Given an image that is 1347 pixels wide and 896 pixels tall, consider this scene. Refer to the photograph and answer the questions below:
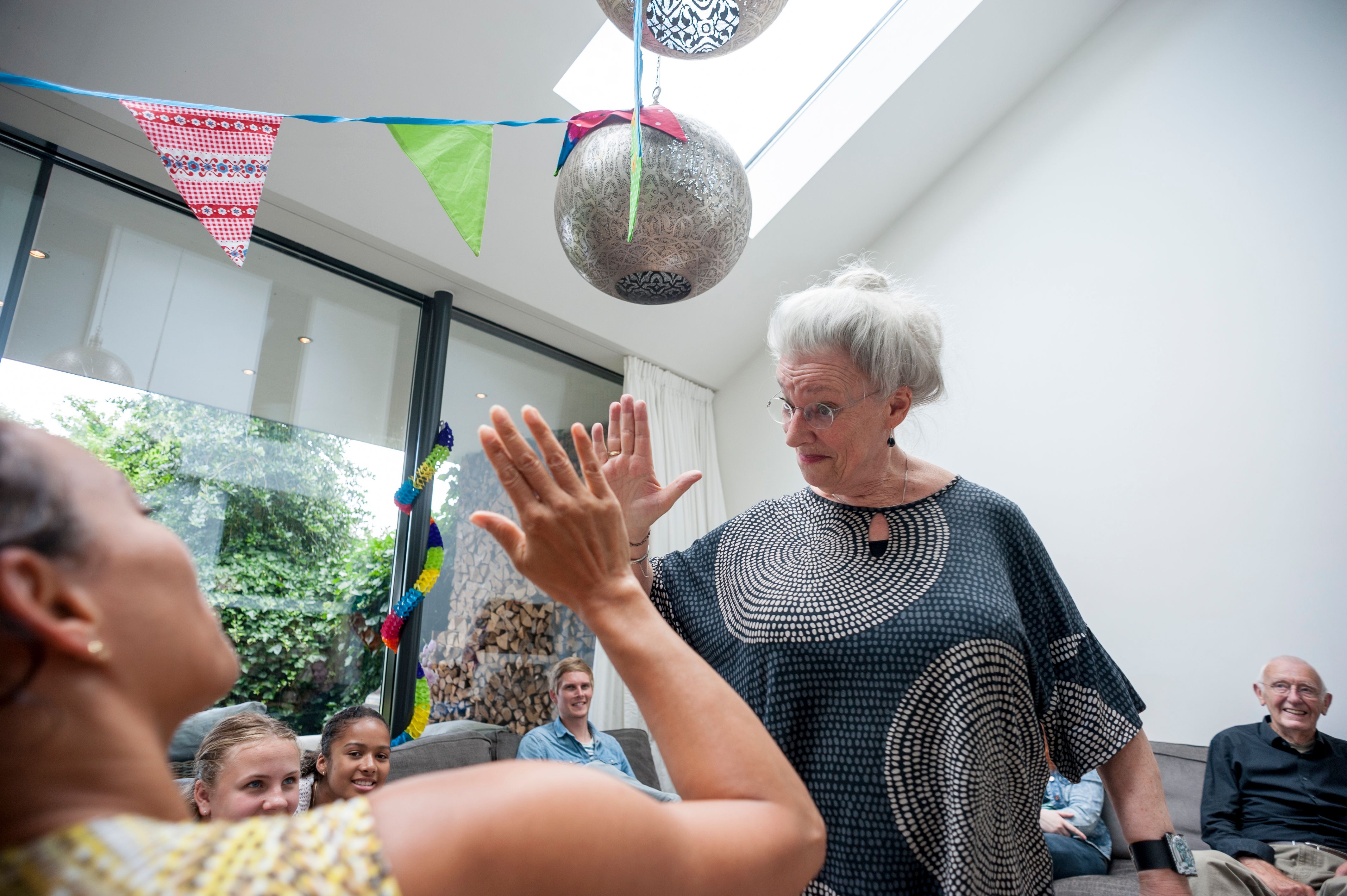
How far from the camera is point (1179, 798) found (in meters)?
3.09

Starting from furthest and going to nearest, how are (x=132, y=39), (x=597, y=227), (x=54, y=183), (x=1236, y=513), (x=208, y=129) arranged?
(x=1236, y=513)
(x=54, y=183)
(x=132, y=39)
(x=208, y=129)
(x=597, y=227)

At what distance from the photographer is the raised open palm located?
1010mm

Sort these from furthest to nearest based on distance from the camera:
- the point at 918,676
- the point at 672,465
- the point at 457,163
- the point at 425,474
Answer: the point at 672,465 → the point at 425,474 → the point at 457,163 → the point at 918,676

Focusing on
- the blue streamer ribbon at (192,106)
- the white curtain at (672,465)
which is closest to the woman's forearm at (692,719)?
the blue streamer ribbon at (192,106)

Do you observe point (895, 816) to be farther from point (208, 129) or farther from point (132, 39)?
point (132, 39)

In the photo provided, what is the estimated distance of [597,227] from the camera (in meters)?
1.57

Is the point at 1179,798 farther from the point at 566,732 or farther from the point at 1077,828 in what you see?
the point at 566,732

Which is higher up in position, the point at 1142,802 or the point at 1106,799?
the point at 1142,802

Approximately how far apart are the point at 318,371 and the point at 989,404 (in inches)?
122

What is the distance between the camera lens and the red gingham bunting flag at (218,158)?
1822 millimetres

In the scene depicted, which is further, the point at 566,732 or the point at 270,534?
the point at 566,732

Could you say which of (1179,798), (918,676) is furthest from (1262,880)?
(918,676)

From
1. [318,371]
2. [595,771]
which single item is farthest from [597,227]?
[318,371]

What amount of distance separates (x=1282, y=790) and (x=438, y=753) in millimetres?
3005
